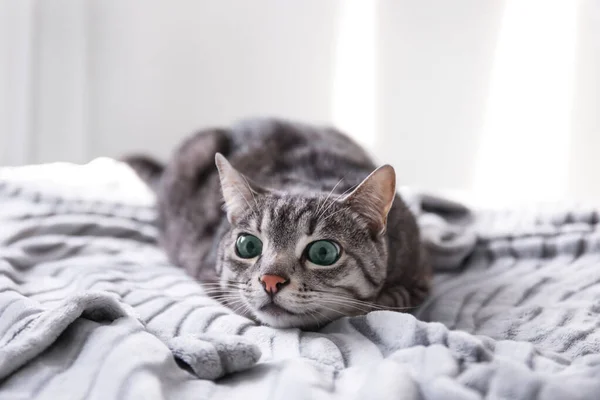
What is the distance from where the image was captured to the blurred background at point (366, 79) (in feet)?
8.27

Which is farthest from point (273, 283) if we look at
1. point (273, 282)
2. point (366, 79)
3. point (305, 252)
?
point (366, 79)

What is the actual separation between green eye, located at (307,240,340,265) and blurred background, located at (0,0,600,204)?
1.55 metres

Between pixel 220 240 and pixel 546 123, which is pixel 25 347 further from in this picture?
pixel 546 123

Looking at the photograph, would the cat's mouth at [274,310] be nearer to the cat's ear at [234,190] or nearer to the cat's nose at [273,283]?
the cat's nose at [273,283]

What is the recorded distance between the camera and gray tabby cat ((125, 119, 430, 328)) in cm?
112

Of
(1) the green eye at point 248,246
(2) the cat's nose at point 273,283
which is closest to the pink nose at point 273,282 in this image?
(2) the cat's nose at point 273,283

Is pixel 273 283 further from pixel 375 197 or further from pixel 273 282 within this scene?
pixel 375 197

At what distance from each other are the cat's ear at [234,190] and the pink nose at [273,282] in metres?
0.22

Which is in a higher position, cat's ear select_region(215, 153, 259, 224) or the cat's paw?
cat's ear select_region(215, 153, 259, 224)

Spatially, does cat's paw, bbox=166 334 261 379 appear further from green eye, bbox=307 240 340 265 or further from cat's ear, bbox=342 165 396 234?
cat's ear, bbox=342 165 396 234

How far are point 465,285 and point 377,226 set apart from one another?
410mm

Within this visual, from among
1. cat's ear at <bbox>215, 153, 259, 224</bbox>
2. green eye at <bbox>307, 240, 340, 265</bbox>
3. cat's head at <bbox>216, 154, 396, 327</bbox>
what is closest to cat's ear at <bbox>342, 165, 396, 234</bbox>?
cat's head at <bbox>216, 154, 396, 327</bbox>

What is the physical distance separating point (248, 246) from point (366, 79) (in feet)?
5.48

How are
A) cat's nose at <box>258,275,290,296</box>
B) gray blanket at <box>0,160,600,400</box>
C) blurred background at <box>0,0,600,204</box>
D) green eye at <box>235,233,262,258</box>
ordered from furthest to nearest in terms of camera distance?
blurred background at <box>0,0,600,204</box> → green eye at <box>235,233,262,258</box> → cat's nose at <box>258,275,290,296</box> → gray blanket at <box>0,160,600,400</box>
